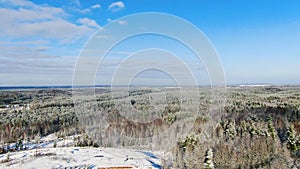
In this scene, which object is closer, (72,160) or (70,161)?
(70,161)

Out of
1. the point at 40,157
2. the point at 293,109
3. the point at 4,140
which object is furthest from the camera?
the point at 293,109

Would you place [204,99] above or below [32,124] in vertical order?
above

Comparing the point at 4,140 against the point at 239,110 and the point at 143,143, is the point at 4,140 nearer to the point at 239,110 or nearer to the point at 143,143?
the point at 143,143

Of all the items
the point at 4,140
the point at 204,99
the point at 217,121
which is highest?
the point at 204,99

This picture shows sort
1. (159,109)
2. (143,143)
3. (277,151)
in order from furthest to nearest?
1. (159,109)
2. (143,143)
3. (277,151)

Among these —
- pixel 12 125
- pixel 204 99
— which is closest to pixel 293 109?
pixel 204 99

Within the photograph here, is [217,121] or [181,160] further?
[217,121]

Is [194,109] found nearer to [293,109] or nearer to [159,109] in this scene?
[159,109]

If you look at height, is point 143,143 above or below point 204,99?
below

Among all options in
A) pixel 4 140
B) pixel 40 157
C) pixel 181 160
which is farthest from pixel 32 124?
pixel 181 160
